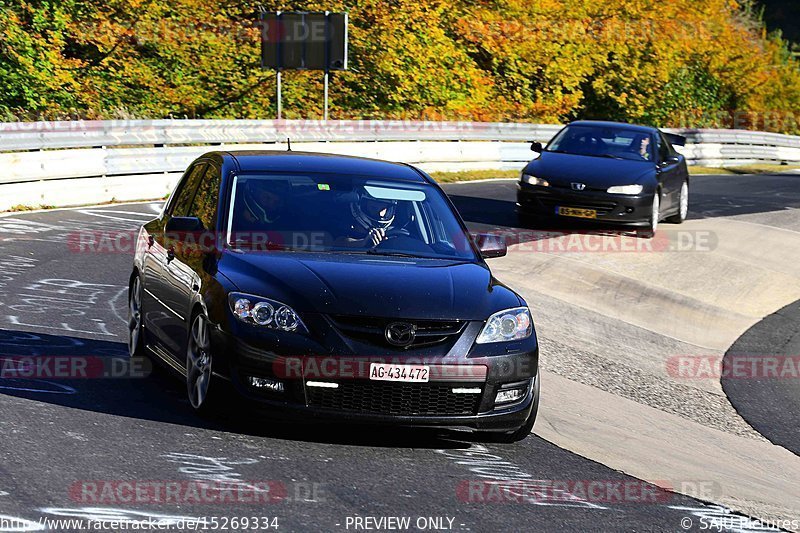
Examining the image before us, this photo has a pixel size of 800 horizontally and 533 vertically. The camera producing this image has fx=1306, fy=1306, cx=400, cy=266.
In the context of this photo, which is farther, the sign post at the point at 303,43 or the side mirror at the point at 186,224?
the sign post at the point at 303,43

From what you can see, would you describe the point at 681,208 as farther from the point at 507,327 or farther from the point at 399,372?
the point at 399,372

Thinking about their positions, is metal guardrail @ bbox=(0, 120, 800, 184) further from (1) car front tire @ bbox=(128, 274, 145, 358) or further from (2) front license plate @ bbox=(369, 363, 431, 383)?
(2) front license plate @ bbox=(369, 363, 431, 383)

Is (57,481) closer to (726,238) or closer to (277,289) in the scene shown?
(277,289)

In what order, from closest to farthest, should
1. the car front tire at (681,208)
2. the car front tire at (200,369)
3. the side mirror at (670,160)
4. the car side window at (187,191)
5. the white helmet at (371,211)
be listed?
1. the car front tire at (200,369)
2. the white helmet at (371,211)
3. the car side window at (187,191)
4. the side mirror at (670,160)
5. the car front tire at (681,208)

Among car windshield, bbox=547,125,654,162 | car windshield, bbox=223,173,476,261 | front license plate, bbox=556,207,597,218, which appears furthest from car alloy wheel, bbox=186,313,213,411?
car windshield, bbox=547,125,654,162

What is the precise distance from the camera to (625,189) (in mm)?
18844

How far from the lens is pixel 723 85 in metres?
51.6

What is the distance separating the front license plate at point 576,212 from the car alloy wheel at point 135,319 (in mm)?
10188

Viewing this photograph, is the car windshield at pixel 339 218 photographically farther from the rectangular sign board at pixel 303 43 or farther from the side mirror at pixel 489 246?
the rectangular sign board at pixel 303 43

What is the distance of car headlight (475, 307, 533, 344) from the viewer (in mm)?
7293

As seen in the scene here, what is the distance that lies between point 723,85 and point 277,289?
154 feet

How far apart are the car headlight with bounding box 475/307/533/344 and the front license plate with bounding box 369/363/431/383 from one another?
0.39m

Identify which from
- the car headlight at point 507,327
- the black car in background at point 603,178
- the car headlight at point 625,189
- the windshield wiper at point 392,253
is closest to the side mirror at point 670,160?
the black car in background at point 603,178

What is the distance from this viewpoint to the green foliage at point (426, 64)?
2983 cm
